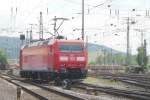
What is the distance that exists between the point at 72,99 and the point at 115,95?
2.90 metres

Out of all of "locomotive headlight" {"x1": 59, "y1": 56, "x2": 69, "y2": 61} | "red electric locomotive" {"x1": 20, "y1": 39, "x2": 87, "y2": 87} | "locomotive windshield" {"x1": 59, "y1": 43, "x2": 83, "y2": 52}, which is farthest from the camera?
"locomotive windshield" {"x1": 59, "y1": 43, "x2": 83, "y2": 52}

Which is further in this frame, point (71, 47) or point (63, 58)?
point (71, 47)

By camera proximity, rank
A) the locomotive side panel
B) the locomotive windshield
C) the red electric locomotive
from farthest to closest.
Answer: the locomotive side panel, the locomotive windshield, the red electric locomotive

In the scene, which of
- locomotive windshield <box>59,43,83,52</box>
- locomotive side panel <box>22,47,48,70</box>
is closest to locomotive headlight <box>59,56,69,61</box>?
locomotive windshield <box>59,43,83,52</box>

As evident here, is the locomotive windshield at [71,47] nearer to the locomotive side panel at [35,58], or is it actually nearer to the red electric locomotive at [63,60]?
the red electric locomotive at [63,60]

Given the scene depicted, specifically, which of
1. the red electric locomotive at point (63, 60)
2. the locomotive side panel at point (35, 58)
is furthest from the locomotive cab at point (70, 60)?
the locomotive side panel at point (35, 58)

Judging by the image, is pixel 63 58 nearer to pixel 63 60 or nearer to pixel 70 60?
pixel 63 60

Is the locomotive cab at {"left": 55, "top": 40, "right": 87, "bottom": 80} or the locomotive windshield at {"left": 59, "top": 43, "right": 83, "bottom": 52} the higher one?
the locomotive windshield at {"left": 59, "top": 43, "right": 83, "bottom": 52}

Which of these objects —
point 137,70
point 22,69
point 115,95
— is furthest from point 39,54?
point 137,70

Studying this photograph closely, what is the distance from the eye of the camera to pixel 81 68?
3416 cm

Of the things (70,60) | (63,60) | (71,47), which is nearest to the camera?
(63,60)

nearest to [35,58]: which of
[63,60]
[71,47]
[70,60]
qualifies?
[71,47]

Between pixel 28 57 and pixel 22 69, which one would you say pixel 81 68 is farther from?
pixel 22 69

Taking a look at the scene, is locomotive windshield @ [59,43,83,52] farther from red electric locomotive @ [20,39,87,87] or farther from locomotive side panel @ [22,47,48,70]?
locomotive side panel @ [22,47,48,70]
